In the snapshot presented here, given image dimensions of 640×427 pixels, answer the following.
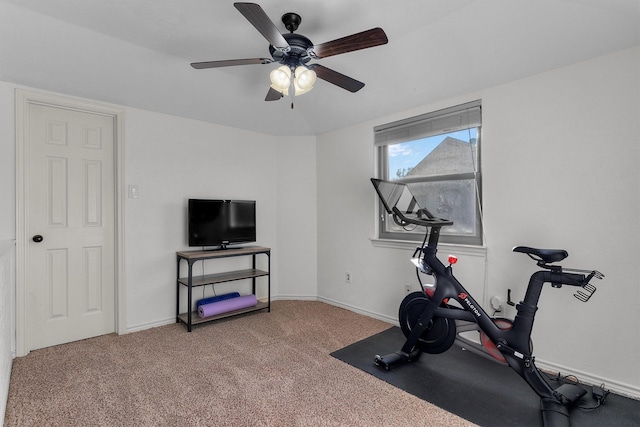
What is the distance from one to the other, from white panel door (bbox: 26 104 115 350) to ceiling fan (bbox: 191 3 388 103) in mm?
1742

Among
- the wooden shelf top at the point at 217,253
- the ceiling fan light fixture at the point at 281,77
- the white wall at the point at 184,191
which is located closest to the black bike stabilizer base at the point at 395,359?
the wooden shelf top at the point at 217,253

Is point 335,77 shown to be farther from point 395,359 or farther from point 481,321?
point 395,359

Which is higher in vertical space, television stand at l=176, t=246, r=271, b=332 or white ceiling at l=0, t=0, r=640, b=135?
white ceiling at l=0, t=0, r=640, b=135

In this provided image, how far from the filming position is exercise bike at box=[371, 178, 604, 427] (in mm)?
1806

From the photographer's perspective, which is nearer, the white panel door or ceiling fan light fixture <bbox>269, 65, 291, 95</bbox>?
ceiling fan light fixture <bbox>269, 65, 291, 95</bbox>

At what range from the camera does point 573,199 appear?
2150 millimetres

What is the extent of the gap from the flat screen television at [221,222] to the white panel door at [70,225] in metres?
0.76

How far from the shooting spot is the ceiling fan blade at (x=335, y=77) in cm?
197

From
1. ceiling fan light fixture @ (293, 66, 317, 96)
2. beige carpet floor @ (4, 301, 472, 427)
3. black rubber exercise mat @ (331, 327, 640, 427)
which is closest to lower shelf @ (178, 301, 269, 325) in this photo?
beige carpet floor @ (4, 301, 472, 427)

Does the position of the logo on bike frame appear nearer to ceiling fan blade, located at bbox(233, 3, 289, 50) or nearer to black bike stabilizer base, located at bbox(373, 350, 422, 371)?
black bike stabilizer base, located at bbox(373, 350, 422, 371)

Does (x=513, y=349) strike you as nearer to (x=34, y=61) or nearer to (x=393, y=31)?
(x=393, y=31)

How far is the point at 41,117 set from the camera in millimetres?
2637

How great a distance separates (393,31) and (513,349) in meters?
2.38

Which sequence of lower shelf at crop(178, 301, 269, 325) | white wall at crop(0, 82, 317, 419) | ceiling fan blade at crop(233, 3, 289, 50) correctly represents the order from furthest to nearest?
lower shelf at crop(178, 301, 269, 325) → white wall at crop(0, 82, 317, 419) → ceiling fan blade at crop(233, 3, 289, 50)
